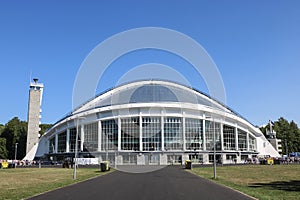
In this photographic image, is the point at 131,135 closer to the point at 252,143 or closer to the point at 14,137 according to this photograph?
the point at 252,143

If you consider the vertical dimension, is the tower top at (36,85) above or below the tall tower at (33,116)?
above

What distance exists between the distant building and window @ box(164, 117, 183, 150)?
51157 millimetres

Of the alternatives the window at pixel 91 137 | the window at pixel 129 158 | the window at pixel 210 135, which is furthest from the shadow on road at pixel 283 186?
the window at pixel 91 137

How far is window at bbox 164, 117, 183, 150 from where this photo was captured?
3393 inches

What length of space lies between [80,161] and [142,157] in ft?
54.7

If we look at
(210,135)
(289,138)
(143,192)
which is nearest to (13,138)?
(210,135)

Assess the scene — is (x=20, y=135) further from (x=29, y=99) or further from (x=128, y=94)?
(x=128, y=94)

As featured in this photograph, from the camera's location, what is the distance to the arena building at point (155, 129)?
281 ft

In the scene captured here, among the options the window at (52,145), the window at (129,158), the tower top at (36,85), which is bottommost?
the window at (129,158)

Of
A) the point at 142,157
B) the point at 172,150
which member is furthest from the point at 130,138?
the point at 172,150

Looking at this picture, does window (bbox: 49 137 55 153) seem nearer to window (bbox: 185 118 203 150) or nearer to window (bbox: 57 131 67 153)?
window (bbox: 57 131 67 153)

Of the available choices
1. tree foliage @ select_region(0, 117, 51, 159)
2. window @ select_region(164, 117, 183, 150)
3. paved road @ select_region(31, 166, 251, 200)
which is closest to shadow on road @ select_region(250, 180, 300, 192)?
paved road @ select_region(31, 166, 251, 200)

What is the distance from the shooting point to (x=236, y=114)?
97.7 meters

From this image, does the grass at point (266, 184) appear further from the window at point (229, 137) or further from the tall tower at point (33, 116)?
the tall tower at point (33, 116)
